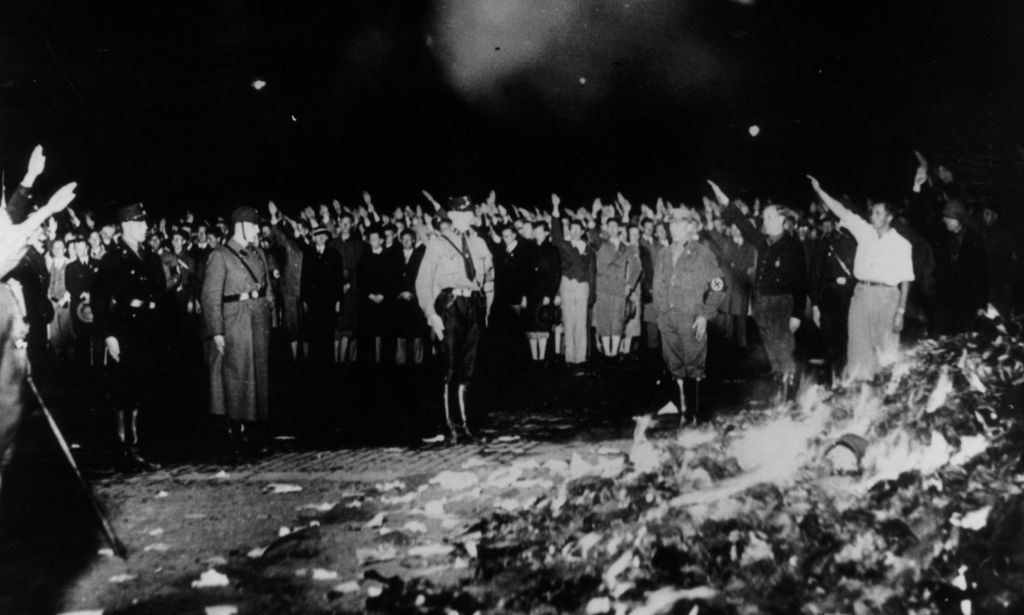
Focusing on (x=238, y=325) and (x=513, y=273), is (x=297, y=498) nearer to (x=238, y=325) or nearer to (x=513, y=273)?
(x=238, y=325)

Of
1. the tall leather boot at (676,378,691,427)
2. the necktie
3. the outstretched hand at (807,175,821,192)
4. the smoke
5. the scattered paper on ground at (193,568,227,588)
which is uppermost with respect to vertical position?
the smoke

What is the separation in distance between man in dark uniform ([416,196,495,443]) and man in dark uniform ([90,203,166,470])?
1.73 meters

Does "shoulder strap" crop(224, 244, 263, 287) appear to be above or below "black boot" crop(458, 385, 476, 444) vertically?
above

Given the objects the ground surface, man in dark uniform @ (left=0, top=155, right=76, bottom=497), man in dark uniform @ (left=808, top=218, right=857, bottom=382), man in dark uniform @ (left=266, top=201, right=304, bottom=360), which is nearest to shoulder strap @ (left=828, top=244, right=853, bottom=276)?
man in dark uniform @ (left=808, top=218, right=857, bottom=382)

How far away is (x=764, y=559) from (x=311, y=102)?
12.7 ft

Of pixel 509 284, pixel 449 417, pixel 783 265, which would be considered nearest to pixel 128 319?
pixel 449 417

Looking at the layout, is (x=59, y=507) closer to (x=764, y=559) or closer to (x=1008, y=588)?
(x=764, y=559)

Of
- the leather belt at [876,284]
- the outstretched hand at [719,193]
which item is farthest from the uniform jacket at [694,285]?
the leather belt at [876,284]

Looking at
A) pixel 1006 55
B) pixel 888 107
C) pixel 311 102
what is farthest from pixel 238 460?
pixel 1006 55

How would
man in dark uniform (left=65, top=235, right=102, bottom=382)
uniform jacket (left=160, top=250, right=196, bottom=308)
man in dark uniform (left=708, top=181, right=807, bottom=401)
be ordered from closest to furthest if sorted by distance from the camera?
man in dark uniform (left=708, top=181, right=807, bottom=401) < man in dark uniform (left=65, top=235, right=102, bottom=382) < uniform jacket (left=160, top=250, right=196, bottom=308)

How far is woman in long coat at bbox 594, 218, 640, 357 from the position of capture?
263 inches

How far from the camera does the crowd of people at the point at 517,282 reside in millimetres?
4938

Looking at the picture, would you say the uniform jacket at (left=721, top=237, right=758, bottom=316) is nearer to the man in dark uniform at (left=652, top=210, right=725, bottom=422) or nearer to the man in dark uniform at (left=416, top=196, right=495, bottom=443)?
the man in dark uniform at (left=652, top=210, right=725, bottom=422)

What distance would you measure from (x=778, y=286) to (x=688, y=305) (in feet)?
2.42
